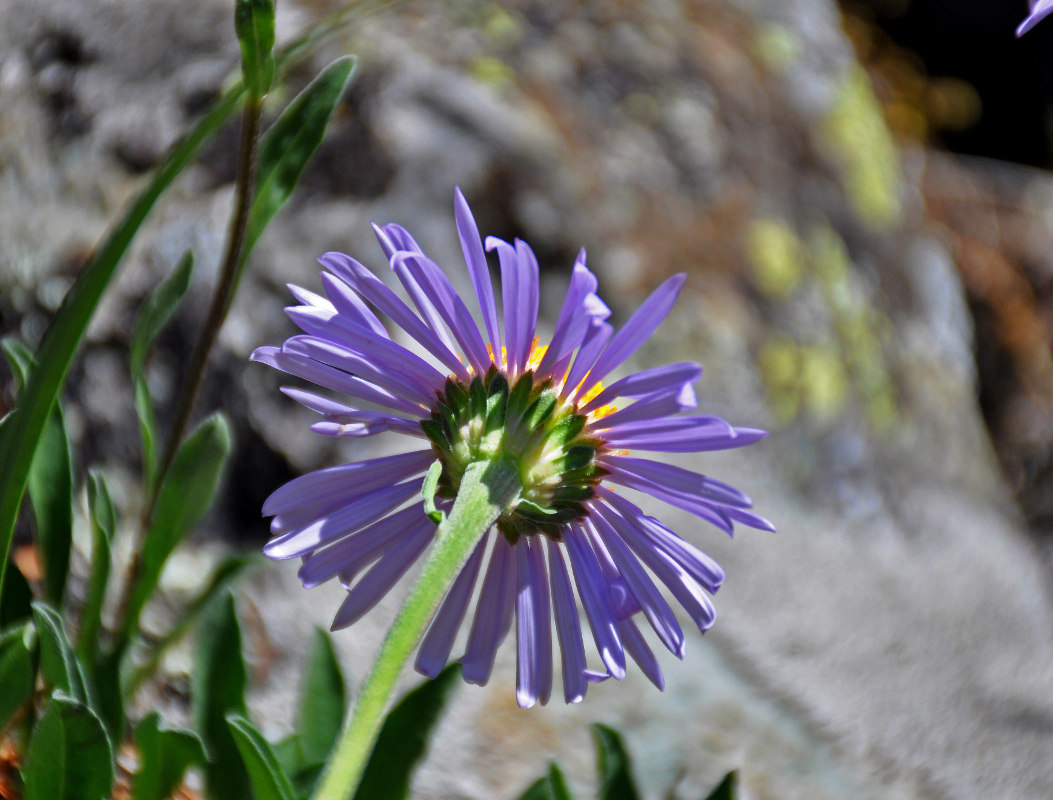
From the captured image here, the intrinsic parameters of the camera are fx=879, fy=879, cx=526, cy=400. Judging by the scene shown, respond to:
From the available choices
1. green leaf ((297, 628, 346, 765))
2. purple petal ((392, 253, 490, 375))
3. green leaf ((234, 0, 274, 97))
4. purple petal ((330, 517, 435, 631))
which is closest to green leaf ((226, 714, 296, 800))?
purple petal ((330, 517, 435, 631))

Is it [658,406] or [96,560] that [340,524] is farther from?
[96,560]

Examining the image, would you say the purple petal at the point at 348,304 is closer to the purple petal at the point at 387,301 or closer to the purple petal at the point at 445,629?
the purple petal at the point at 387,301

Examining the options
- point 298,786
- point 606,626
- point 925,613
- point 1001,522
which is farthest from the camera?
point 1001,522

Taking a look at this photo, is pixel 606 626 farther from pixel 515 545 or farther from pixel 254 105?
pixel 254 105

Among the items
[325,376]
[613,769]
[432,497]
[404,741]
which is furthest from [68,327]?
[613,769]

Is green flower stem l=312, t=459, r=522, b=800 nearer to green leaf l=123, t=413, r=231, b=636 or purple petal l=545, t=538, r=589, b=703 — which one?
purple petal l=545, t=538, r=589, b=703

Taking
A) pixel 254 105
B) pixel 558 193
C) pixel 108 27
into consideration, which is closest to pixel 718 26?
pixel 558 193
